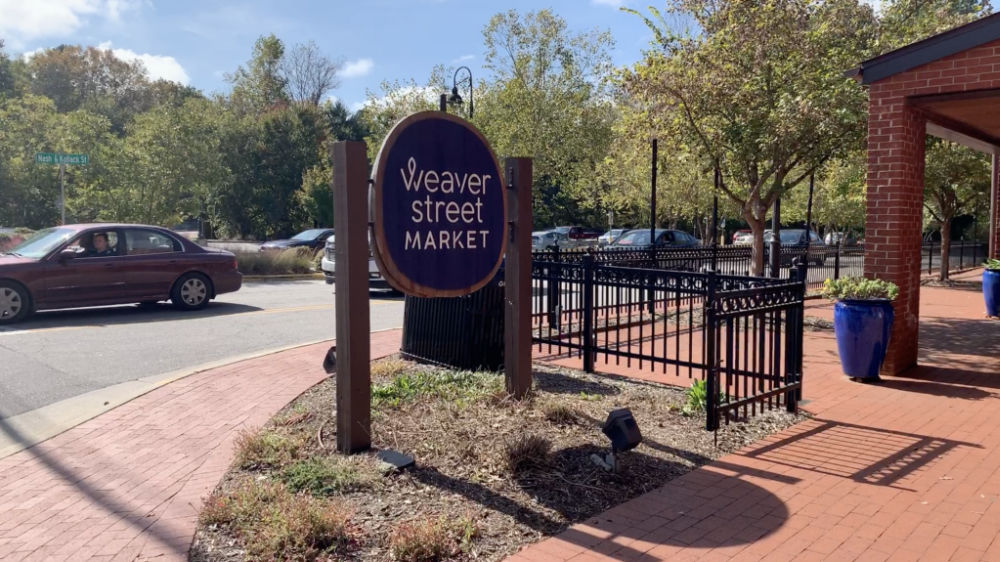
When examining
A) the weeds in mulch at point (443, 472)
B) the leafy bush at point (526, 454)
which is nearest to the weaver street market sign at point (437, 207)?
the weeds in mulch at point (443, 472)

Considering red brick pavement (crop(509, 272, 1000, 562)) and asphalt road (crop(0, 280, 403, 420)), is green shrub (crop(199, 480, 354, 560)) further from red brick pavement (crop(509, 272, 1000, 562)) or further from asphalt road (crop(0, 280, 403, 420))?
asphalt road (crop(0, 280, 403, 420))

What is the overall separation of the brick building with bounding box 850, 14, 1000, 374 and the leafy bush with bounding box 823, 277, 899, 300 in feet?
1.44

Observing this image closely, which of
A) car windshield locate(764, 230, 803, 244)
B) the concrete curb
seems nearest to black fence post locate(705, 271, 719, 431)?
the concrete curb

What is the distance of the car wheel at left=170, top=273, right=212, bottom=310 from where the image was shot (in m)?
12.4

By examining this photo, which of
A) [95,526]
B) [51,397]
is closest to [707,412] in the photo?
[95,526]

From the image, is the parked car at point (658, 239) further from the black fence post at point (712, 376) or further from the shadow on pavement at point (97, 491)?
the shadow on pavement at point (97, 491)

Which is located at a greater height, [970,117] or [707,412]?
[970,117]

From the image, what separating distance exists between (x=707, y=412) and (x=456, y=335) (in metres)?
2.81

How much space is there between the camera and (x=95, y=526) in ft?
13.1

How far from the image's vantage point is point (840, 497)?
4445 millimetres

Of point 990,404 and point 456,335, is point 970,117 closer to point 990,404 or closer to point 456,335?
point 990,404

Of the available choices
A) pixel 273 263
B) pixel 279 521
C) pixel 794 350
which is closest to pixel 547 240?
A: pixel 273 263

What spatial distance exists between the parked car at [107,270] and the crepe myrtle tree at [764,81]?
7881 millimetres

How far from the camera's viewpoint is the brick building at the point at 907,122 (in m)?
7.37
